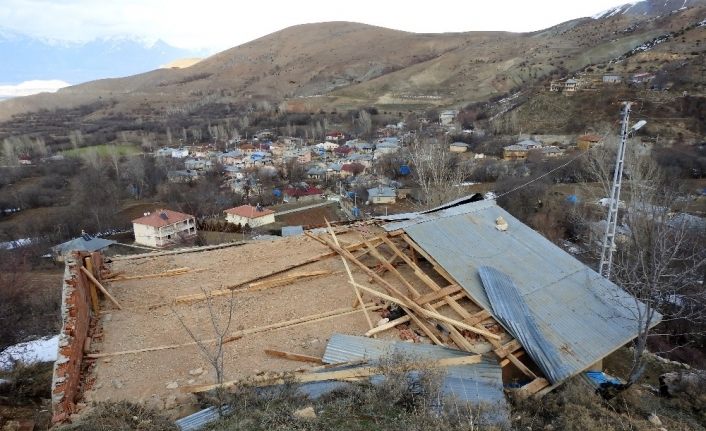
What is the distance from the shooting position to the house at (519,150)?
43.4 metres

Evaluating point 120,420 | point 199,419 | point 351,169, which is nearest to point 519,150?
point 351,169

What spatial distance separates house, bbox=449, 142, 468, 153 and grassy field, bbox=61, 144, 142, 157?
40519 millimetres

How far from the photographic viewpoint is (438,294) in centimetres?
690

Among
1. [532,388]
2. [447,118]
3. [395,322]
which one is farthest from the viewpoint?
[447,118]

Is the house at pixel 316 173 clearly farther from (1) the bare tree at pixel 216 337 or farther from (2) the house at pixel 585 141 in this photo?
(1) the bare tree at pixel 216 337

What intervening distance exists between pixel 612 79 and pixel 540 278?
52.4m

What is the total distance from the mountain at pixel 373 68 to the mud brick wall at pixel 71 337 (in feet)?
193

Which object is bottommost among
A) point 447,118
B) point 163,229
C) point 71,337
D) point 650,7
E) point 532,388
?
point 163,229

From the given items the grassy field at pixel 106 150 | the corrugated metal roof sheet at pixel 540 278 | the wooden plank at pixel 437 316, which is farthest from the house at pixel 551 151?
the grassy field at pixel 106 150

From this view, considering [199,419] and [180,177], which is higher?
[199,419]

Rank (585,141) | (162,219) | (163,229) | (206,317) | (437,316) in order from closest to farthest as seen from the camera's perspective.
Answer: (437,316) → (206,317) → (163,229) → (162,219) → (585,141)

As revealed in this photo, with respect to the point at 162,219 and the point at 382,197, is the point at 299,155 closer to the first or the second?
the point at 382,197

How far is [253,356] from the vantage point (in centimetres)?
617

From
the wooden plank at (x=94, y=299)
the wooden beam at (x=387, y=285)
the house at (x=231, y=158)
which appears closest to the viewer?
the wooden beam at (x=387, y=285)
